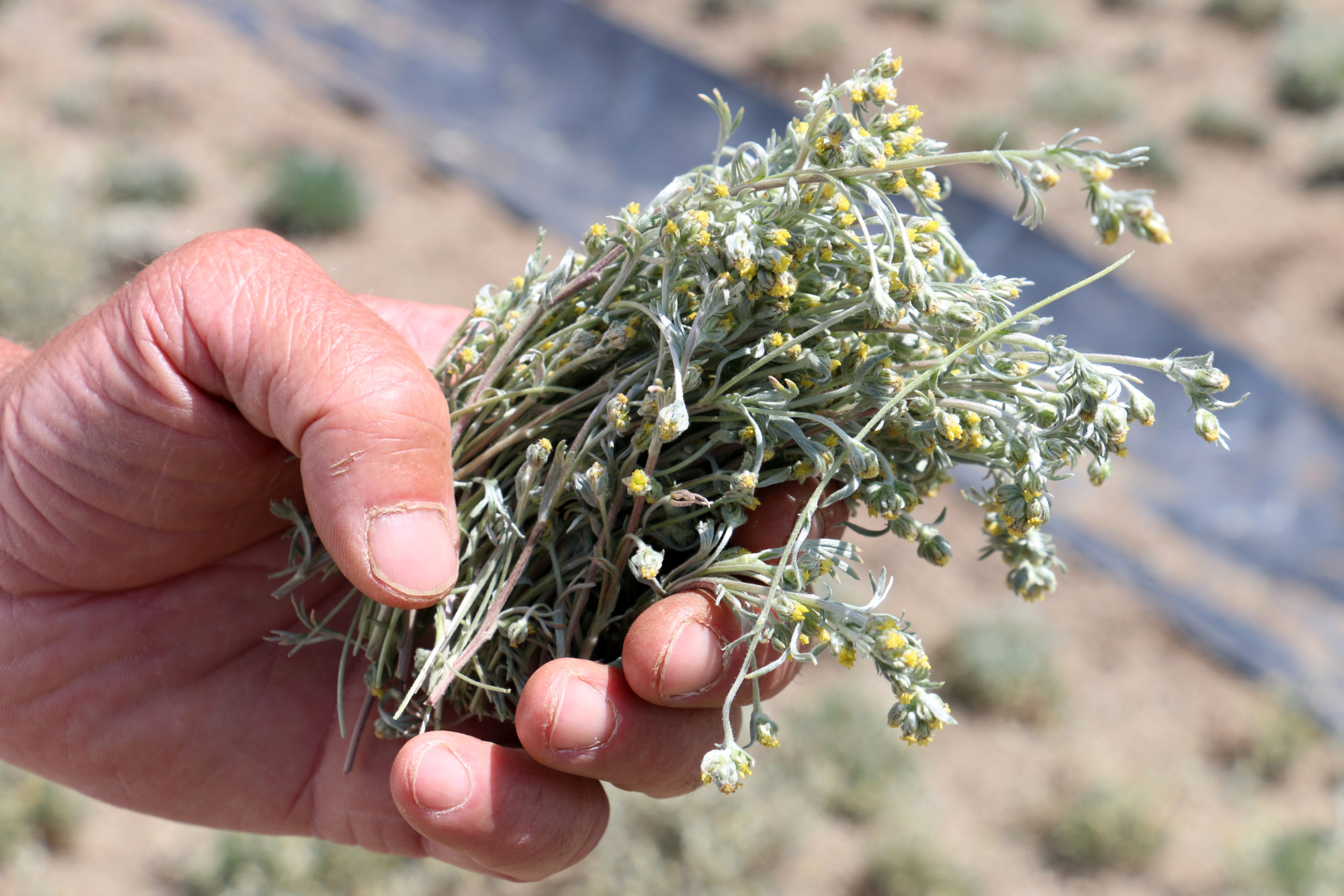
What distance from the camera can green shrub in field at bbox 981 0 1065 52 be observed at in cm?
1170

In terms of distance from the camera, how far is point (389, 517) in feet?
5.20

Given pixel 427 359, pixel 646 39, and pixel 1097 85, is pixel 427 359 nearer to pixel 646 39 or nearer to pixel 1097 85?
pixel 646 39

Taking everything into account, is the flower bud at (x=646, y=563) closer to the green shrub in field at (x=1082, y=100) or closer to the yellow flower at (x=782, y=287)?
the yellow flower at (x=782, y=287)

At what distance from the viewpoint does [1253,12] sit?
11.9 meters

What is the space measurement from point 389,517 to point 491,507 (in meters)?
0.19

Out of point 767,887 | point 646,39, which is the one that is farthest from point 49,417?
point 646,39

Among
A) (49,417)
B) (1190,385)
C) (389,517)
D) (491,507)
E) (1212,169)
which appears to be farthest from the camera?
(1212,169)

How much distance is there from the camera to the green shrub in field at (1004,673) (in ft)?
17.4

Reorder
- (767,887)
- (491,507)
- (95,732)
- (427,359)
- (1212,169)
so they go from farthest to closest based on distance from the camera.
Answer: (1212,169) < (767,887) < (427,359) < (95,732) < (491,507)

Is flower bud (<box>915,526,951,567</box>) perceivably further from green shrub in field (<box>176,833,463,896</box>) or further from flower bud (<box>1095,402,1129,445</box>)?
green shrub in field (<box>176,833,463,896</box>)

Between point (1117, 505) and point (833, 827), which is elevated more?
point (1117, 505)

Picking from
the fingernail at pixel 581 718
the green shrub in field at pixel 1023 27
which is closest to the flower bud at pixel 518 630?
the fingernail at pixel 581 718

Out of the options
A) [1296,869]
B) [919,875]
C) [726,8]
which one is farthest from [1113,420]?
[726,8]

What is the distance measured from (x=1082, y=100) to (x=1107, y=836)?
28.4 feet
